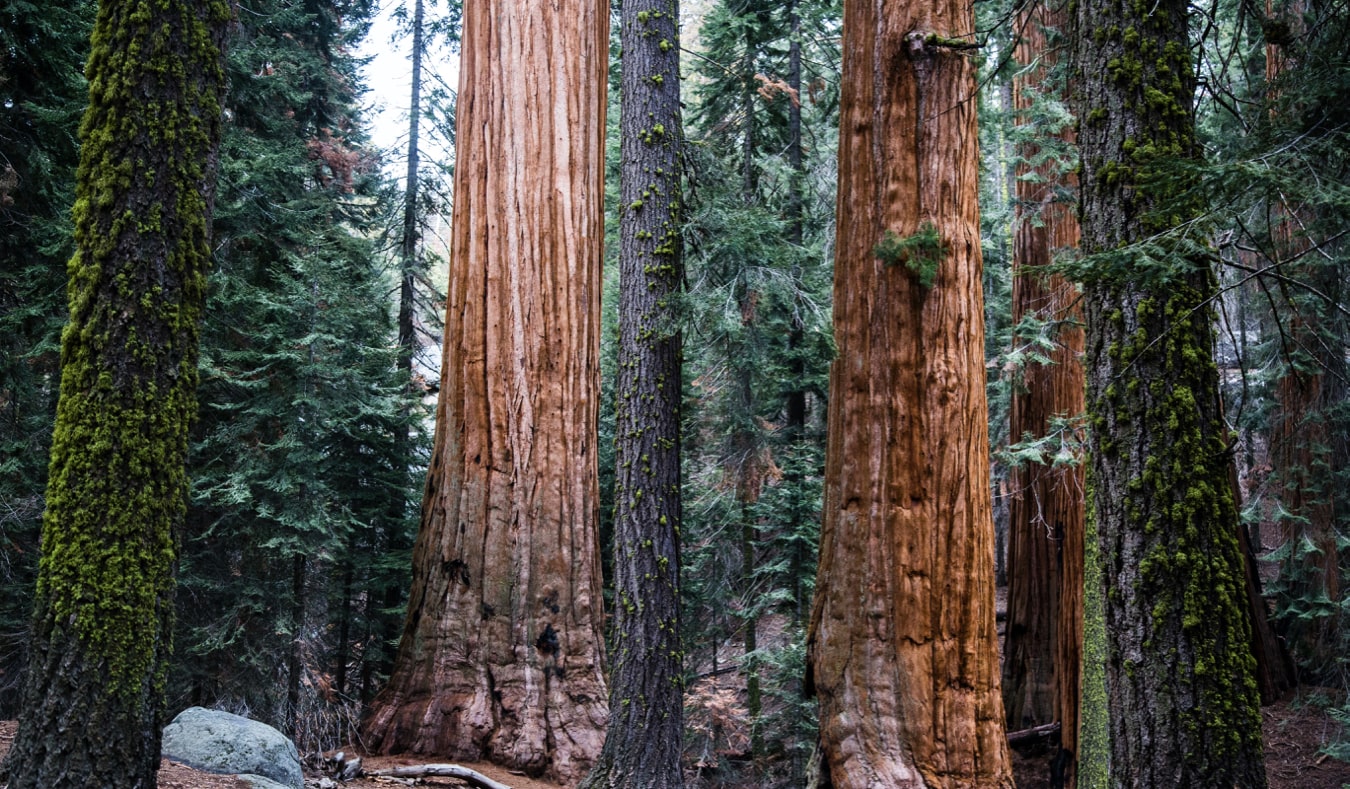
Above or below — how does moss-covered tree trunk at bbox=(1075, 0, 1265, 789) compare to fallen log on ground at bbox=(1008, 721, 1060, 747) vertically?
above

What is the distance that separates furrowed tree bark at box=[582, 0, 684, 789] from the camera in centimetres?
584

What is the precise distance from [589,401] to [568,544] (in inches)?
50.3

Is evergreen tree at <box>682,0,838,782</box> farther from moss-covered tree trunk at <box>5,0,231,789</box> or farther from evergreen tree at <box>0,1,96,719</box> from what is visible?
evergreen tree at <box>0,1,96,719</box>

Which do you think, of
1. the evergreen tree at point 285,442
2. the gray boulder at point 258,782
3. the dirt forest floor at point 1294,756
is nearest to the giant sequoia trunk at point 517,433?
the gray boulder at point 258,782

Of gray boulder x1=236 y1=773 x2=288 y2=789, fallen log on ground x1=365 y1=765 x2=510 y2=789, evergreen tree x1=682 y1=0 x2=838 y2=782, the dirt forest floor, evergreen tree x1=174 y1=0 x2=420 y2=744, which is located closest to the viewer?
gray boulder x1=236 y1=773 x2=288 y2=789

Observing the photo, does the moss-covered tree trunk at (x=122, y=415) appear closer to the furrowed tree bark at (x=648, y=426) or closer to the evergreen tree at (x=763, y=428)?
the furrowed tree bark at (x=648, y=426)

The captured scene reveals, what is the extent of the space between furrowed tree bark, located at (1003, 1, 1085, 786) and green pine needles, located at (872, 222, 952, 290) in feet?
13.7

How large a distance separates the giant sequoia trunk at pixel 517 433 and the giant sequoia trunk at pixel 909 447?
8.43 feet

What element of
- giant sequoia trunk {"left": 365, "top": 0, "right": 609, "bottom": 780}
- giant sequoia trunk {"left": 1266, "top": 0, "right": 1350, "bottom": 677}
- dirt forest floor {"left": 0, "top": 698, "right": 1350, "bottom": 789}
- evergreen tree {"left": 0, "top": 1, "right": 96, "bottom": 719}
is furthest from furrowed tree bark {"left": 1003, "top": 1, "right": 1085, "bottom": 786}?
evergreen tree {"left": 0, "top": 1, "right": 96, "bottom": 719}

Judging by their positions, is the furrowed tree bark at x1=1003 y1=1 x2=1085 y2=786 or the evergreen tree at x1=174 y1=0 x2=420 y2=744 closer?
the furrowed tree bark at x1=1003 y1=1 x2=1085 y2=786

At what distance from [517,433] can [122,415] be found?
3.46 meters

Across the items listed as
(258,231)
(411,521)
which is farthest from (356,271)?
(411,521)

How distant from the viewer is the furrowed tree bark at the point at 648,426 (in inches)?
230

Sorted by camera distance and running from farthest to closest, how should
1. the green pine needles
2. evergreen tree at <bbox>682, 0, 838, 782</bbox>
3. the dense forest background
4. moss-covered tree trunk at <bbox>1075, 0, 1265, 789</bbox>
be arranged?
evergreen tree at <bbox>682, 0, 838, 782</bbox>
the dense forest background
the green pine needles
moss-covered tree trunk at <bbox>1075, 0, 1265, 789</bbox>
